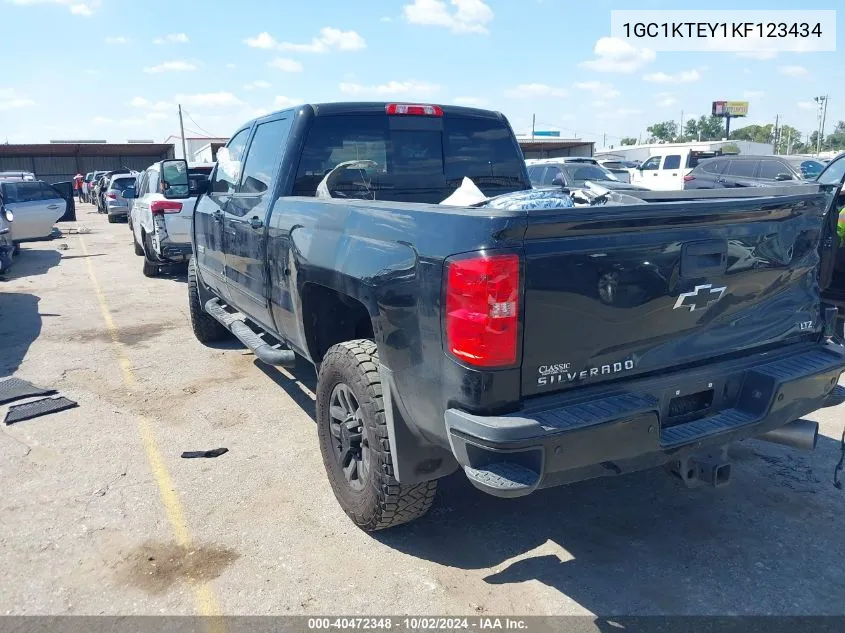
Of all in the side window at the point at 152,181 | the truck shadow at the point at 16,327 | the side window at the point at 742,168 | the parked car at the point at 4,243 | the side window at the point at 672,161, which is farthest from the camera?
the side window at the point at 672,161

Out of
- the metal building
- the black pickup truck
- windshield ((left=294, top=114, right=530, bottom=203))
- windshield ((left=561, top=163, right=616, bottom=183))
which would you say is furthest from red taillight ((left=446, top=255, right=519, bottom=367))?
the metal building

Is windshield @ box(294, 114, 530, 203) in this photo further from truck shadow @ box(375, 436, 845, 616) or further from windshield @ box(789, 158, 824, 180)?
windshield @ box(789, 158, 824, 180)

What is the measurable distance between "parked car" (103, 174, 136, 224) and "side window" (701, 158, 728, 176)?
63.4ft

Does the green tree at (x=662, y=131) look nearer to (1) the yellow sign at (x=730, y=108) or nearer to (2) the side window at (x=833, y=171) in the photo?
(1) the yellow sign at (x=730, y=108)

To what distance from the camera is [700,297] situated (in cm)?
286

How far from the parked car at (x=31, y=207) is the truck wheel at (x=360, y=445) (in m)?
14.1

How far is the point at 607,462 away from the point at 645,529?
109 centimetres

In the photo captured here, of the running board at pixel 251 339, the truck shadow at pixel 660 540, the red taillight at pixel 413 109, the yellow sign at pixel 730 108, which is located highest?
the yellow sign at pixel 730 108

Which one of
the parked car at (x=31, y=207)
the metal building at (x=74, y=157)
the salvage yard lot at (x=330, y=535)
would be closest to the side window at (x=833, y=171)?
the salvage yard lot at (x=330, y=535)

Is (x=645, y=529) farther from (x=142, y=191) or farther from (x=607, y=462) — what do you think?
(x=142, y=191)

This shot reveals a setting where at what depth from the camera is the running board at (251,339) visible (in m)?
4.44

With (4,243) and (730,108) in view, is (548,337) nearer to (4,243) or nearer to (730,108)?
(4,243)

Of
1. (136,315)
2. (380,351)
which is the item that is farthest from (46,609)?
(136,315)

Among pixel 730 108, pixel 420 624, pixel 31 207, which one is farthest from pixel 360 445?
pixel 730 108
